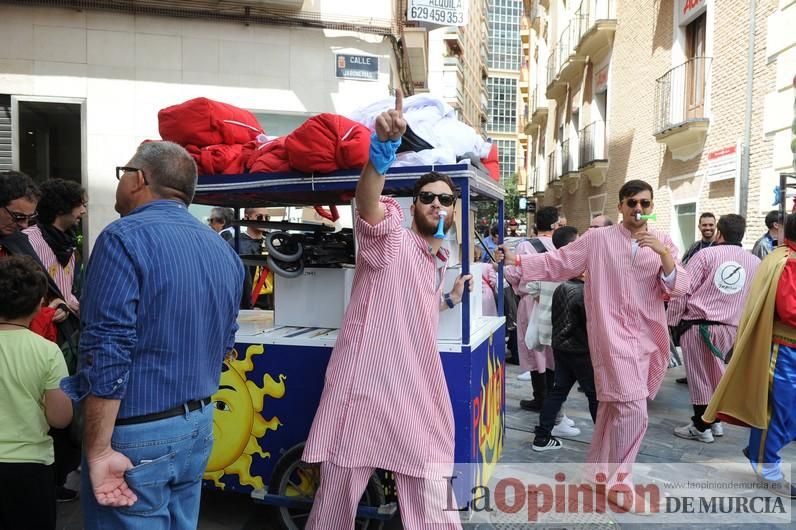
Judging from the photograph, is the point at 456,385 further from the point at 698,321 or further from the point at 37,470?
the point at 698,321

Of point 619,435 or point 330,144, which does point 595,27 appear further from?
point 330,144

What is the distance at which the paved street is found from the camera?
3.87 meters

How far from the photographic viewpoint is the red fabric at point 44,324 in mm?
3365

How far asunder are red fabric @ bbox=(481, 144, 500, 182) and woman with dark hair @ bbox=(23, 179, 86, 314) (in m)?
2.53

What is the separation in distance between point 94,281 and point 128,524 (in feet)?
2.54

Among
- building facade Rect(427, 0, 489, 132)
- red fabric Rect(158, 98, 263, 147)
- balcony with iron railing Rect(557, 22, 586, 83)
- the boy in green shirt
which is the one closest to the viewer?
the boy in green shirt

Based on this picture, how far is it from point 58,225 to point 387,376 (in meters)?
2.53

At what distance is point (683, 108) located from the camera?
1244 centimetres

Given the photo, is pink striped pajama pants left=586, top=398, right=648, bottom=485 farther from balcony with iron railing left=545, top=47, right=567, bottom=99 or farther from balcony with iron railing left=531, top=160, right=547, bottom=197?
balcony with iron railing left=531, top=160, right=547, bottom=197

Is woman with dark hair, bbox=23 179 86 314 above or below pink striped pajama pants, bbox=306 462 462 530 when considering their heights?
above

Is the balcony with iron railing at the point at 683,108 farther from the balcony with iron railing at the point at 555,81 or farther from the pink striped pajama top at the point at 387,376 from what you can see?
the pink striped pajama top at the point at 387,376

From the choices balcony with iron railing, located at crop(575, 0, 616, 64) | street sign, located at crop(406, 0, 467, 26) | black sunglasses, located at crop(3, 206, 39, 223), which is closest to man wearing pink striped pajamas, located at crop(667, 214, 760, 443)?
black sunglasses, located at crop(3, 206, 39, 223)

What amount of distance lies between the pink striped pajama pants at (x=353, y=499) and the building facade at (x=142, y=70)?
761cm

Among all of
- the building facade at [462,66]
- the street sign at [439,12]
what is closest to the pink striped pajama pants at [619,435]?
the street sign at [439,12]
